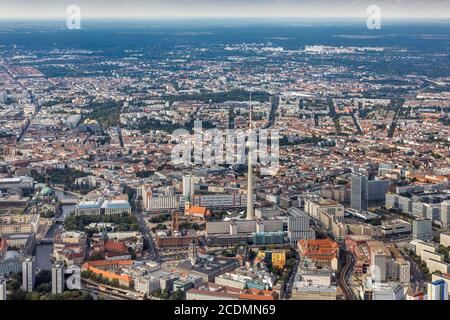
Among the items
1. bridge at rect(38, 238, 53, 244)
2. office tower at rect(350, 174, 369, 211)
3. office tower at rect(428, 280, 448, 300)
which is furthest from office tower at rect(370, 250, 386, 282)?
bridge at rect(38, 238, 53, 244)

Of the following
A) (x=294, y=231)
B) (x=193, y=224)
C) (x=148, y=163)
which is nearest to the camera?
(x=294, y=231)

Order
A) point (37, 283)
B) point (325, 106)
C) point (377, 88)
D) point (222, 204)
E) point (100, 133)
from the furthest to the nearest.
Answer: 1. point (377, 88)
2. point (325, 106)
3. point (100, 133)
4. point (222, 204)
5. point (37, 283)

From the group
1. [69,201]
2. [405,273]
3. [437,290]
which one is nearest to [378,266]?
[405,273]

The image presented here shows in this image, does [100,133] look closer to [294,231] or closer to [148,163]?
[148,163]

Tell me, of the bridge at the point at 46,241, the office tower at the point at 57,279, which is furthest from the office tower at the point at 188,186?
the office tower at the point at 57,279

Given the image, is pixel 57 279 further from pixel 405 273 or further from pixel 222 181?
pixel 222 181

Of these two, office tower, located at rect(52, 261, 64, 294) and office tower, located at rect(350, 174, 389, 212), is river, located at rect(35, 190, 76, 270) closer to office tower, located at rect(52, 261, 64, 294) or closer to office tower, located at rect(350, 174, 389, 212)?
office tower, located at rect(52, 261, 64, 294)
